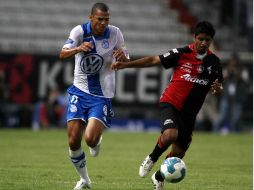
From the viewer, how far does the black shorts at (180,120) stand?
11.4 meters

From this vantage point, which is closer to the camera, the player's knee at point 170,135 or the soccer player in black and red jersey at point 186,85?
the player's knee at point 170,135

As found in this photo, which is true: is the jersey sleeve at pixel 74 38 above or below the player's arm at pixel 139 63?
above

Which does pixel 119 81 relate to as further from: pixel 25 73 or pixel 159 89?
pixel 25 73

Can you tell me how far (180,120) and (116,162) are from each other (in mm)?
5459

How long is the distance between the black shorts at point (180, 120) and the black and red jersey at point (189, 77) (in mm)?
68

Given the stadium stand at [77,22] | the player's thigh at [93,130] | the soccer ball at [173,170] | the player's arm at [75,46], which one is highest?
the player's arm at [75,46]

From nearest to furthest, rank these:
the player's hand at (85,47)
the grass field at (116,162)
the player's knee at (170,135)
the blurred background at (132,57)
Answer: the player's hand at (85,47)
the player's knee at (170,135)
the grass field at (116,162)
the blurred background at (132,57)

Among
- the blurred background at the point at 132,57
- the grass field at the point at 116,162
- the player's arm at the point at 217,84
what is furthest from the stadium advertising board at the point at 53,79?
the player's arm at the point at 217,84

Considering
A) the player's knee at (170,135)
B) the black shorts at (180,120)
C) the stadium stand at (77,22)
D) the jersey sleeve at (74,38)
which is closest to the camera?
the player's knee at (170,135)

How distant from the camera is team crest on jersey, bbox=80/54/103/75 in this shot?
465 inches

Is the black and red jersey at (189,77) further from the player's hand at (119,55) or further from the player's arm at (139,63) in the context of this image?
the player's hand at (119,55)

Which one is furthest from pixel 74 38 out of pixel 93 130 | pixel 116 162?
pixel 116 162

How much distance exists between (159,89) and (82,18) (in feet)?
18.3

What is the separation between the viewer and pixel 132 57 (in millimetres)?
27953
